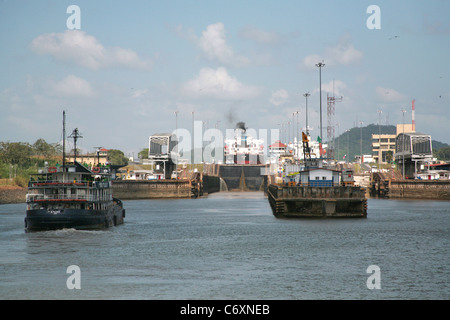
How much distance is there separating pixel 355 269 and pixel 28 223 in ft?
104

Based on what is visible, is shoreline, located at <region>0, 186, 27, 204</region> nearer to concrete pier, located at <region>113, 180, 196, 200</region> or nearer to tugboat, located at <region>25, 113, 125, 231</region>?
concrete pier, located at <region>113, 180, 196, 200</region>

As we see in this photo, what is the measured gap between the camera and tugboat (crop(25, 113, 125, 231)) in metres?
52.9

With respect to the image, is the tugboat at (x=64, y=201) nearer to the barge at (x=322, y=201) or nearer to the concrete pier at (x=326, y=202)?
the barge at (x=322, y=201)

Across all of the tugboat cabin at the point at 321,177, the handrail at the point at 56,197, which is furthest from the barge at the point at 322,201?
the handrail at the point at 56,197

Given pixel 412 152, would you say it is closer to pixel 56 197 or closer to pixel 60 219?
pixel 56 197

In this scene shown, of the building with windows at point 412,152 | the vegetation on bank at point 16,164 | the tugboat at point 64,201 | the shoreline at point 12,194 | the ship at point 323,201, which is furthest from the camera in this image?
the building with windows at point 412,152

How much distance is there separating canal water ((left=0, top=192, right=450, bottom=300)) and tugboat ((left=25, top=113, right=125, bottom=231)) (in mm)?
1027

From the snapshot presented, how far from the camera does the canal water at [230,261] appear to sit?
32469 millimetres

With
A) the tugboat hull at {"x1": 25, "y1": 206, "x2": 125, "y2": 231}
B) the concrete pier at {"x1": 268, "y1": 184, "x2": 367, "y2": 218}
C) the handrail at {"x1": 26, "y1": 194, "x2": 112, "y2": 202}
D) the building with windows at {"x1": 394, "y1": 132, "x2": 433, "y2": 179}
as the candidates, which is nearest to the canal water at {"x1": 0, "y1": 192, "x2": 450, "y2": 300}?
the tugboat hull at {"x1": 25, "y1": 206, "x2": 125, "y2": 231}

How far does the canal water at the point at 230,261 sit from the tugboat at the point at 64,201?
3.37ft

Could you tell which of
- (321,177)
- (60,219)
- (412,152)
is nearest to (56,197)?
(60,219)

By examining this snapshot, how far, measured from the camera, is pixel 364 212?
7231 centimetres
